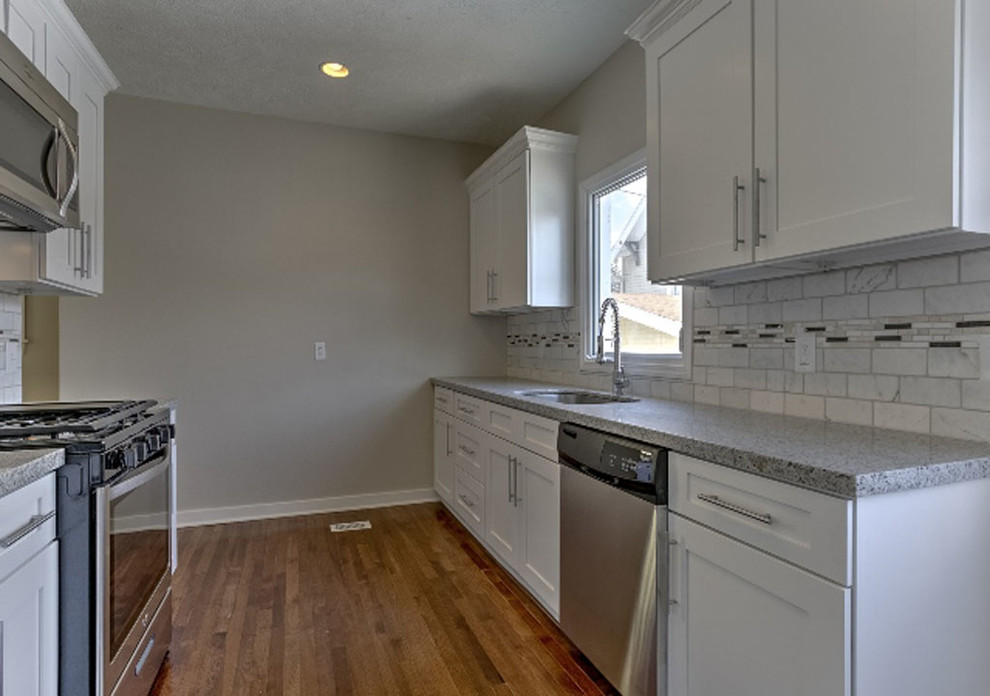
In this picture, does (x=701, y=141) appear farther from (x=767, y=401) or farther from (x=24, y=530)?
(x=24, y=530)

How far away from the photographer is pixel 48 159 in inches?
61.2

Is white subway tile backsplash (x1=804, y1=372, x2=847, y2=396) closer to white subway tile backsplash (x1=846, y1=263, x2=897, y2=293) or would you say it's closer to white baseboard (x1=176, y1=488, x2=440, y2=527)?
white subway tile backsplash (x1=846, y1=263, x2=897, y2=293)

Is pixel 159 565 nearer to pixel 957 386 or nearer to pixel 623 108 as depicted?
pixel 957 386

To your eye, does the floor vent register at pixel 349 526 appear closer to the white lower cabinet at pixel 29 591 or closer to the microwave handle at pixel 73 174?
the white lower cabinet at pixel 29 591

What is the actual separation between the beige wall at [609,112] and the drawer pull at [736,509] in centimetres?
177

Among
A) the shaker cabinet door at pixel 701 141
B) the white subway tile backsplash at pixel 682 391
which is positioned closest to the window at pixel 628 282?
the white subway tile backsplash at pixel 682 391

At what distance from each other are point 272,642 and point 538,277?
7.12 ft

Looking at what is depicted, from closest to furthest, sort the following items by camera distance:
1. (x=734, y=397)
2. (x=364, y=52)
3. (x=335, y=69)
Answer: (x=734, y=397)
(x=364, y=52)
(x=335, y=69)

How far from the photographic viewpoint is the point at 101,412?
A: 1839 mm

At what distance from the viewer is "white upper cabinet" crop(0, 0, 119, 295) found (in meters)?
1.90

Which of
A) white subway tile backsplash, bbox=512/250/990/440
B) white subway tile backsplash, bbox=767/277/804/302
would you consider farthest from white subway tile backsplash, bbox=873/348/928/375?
white subway tile backsplash, bbox=767/277/804/302

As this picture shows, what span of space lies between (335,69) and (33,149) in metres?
1.87

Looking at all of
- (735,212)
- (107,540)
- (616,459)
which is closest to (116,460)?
(107,540)

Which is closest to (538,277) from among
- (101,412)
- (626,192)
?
(626,192)
